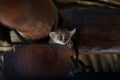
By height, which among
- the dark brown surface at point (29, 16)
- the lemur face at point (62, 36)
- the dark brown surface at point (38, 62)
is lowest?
the dark brown surface at point (38, 62)

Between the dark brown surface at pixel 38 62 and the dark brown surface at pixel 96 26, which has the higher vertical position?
the dark brown surface at pixel 96 26

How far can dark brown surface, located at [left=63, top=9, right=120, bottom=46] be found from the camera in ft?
3.79

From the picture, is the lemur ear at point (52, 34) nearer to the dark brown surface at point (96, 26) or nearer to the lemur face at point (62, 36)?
the lemur face at point (62, 36)

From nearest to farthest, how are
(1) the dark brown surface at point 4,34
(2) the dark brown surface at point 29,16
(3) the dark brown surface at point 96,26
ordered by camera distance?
(2) the dark brown surface at point 29,16, (1) the dark brown surface at point 4,34, (3) the dark brown surface at point 96,26

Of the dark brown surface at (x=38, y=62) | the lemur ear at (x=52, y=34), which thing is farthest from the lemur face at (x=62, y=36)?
the dark brown surface at (x=38, y=62)

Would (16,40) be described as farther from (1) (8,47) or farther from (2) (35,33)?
(2) (35,33)

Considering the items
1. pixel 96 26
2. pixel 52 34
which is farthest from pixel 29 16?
pixel 96 26

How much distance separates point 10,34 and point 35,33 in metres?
0.17

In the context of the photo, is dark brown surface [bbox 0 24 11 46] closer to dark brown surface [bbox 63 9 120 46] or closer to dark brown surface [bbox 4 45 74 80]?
dark brown surface [bbox 4 45 74 80]

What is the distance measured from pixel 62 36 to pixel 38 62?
0.29 metres

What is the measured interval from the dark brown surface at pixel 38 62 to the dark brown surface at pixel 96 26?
11cm

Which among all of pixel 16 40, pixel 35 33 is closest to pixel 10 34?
pixel 16 40

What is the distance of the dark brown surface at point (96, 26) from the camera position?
116 cm

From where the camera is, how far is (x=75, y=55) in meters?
1.22
